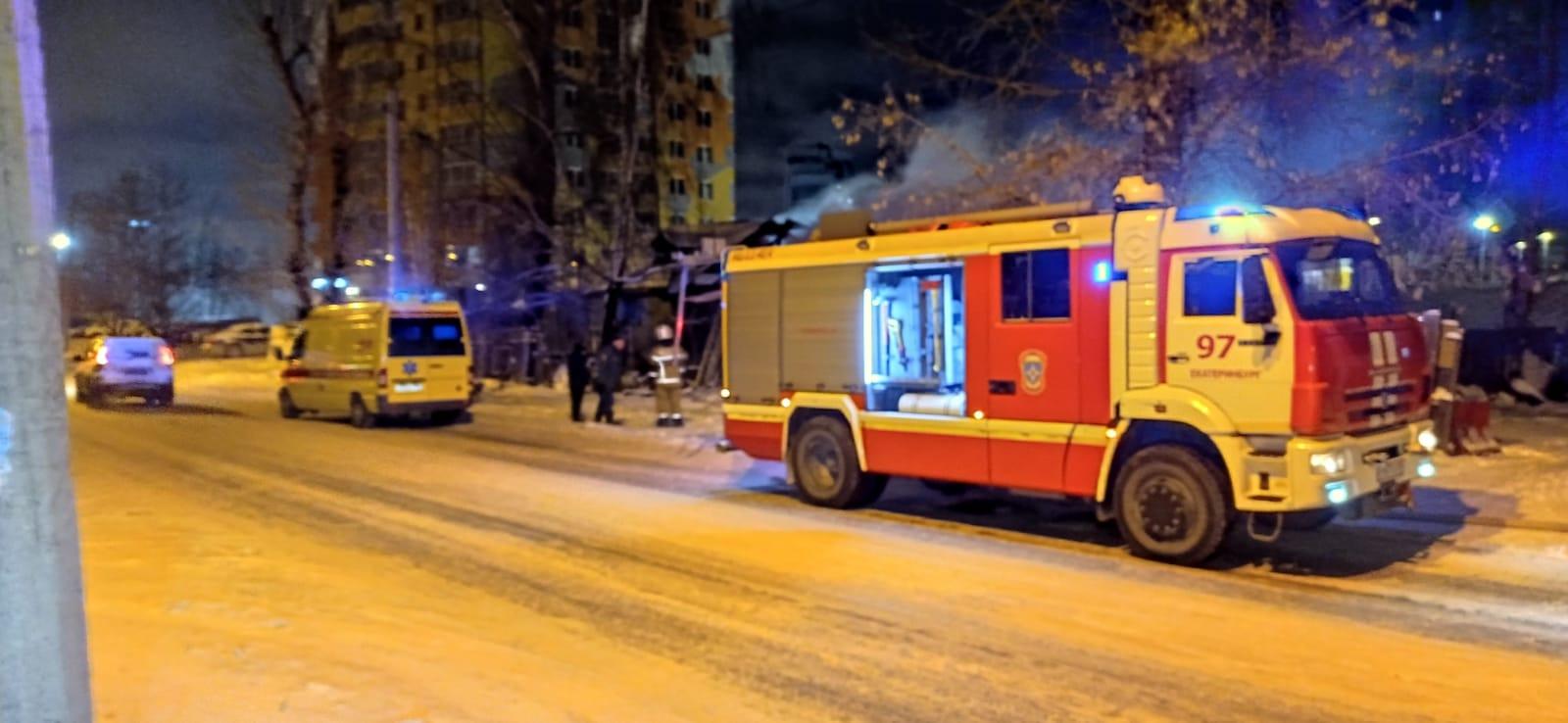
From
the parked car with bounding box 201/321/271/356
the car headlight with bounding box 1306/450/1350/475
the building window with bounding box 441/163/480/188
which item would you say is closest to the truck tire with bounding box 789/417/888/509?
the car headlight with bounding box 1306/450/1350/475

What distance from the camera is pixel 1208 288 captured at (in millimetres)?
8617

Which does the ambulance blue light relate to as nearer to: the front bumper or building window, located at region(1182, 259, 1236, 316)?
building window, located at region(1182, 259, 1236, 316)

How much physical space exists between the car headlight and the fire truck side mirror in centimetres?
102

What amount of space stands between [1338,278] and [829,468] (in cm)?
507

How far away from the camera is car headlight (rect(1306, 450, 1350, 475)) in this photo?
8.11m

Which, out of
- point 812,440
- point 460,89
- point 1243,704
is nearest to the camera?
point 1243,704

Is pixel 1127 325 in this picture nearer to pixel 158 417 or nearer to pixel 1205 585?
pixel 1205 585

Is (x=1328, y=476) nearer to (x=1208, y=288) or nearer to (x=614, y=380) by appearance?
(x=1208, y=288)

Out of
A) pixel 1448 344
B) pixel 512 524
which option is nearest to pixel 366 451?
pixel 512 524

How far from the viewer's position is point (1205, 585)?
8.10m

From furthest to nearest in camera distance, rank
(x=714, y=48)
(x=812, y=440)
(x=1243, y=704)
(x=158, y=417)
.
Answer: (x=714, y=48)
(x=158, y=417)
(x=812, y=440)
(x=1243, y=704)

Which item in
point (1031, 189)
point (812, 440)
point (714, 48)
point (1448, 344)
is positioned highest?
point (714, 48)

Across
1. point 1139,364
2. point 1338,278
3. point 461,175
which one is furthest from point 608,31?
point 1338,278

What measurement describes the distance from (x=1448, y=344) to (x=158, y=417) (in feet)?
74.5
